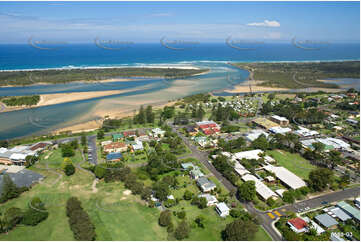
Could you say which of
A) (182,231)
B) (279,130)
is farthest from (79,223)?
(279,130)

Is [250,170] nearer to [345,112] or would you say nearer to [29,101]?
[345,112]

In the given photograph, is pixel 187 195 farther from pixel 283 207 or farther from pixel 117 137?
pixel 117 137

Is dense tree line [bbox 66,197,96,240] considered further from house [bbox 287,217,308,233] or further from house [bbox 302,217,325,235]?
house [bbox 302,217,325,235]

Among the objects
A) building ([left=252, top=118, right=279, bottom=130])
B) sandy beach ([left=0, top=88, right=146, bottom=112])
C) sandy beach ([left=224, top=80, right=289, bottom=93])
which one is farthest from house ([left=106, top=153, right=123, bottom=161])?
sandy beach ([left=224, top=80, right=289, bottom=93])

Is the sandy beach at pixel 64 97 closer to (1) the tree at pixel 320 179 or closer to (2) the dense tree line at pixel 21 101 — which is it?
(2) the dense tree line at pixel 21 101

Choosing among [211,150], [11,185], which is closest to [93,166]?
[11,185]

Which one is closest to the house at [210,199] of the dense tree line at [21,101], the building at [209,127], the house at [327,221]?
the house at [327,221]
